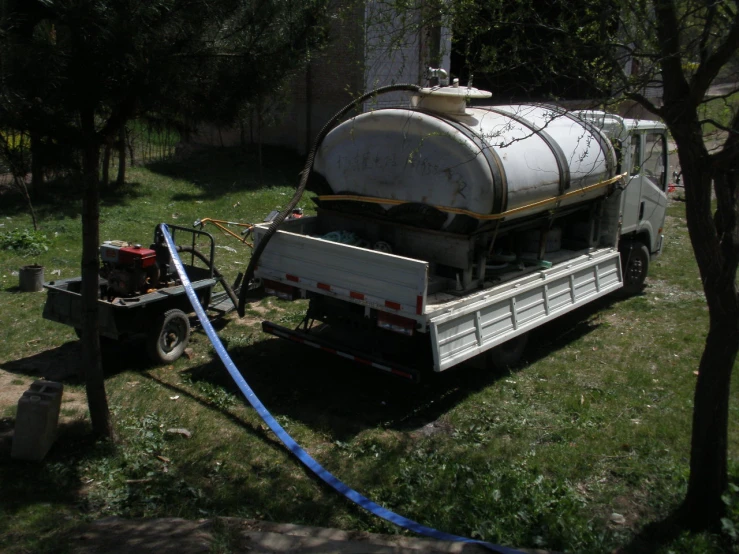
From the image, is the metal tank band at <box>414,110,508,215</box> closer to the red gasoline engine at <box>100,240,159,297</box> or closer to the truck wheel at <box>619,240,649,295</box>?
the red gasoline engine at <box>100,240,159,297</box>

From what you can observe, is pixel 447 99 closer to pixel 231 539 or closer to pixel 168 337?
pixel 168 337

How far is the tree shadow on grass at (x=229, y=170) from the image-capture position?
17219 mm

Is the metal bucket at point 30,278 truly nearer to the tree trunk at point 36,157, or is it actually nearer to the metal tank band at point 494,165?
the tree trunk at point 36,157

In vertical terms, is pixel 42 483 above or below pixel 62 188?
below

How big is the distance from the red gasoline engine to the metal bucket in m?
2.39

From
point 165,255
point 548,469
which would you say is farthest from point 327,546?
point 165,255

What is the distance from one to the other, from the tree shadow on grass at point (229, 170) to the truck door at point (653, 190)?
9620 millimetres

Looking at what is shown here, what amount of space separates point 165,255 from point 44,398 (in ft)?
9.56

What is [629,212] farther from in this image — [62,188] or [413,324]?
[62,188]

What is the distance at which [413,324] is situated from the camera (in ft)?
21.0

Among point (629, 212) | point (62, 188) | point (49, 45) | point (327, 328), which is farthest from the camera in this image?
point (62, 188)

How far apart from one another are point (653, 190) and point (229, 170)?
11583 mm

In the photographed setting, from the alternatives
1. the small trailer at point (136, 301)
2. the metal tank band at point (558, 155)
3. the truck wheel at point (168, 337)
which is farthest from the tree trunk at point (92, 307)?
the metal tank band at point (558, 155)

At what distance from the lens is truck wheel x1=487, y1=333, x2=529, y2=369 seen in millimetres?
7508
